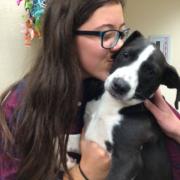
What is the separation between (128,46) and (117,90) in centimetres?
17

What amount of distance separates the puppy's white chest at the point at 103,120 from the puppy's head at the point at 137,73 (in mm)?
67

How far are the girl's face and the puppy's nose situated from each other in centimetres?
12

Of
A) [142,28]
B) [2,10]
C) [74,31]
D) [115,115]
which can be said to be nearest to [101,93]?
[115,115]

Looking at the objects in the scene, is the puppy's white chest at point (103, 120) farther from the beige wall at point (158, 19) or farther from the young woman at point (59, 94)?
the beige wall at point (158, 19)

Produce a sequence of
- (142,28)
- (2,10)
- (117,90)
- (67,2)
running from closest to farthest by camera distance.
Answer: (117,90), (67,2), (2,10), (142,28)

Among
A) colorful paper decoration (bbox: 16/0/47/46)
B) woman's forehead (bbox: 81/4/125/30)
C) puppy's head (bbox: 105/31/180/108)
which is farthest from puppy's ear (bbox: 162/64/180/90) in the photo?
colorful paper decoration (bbox: 16/0/47/46)

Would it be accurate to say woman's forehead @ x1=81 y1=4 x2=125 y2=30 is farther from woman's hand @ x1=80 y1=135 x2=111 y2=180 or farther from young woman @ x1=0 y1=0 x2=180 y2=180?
woman's hand @ x1=80 y1=135 x2=111 y2=180

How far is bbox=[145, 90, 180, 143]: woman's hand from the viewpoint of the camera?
1311 mm

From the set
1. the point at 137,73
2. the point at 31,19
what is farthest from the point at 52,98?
the point at 31,19

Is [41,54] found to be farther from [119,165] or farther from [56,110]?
[119,165]

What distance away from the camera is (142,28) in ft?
10.6

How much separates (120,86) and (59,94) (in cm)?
23

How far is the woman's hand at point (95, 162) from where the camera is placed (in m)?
1.27

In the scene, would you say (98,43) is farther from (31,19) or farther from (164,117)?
(31,19)
